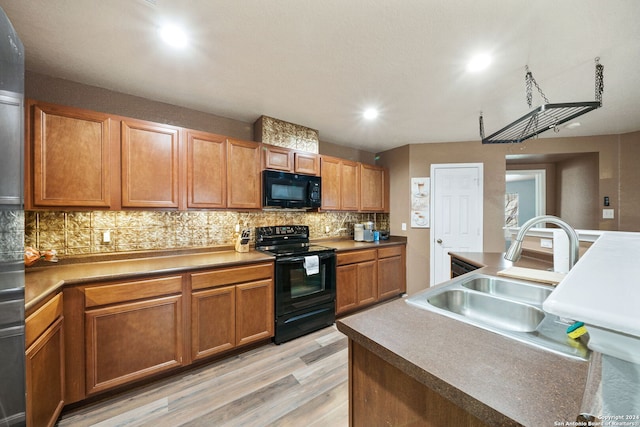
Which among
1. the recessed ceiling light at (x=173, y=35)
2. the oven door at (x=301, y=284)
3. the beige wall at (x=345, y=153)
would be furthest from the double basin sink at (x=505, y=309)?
the beige wall at (x=345, y=153)

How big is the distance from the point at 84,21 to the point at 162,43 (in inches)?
15.0

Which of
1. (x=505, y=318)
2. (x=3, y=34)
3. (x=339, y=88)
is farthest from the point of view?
(x=339, y=88)

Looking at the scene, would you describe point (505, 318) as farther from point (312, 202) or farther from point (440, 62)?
point (312, 202)

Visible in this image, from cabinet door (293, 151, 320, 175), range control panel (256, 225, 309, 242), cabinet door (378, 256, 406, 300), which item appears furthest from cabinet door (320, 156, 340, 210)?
cabinet door (378, 256, 406, 300)

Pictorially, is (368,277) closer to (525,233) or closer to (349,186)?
(349,186)

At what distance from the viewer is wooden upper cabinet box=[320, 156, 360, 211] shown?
3.24 meters

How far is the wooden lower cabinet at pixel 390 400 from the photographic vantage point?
2.16 ft

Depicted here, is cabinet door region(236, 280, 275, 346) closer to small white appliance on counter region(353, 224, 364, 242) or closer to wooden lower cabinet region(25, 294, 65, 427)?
wooden lower cabinet region(25, 294, 65, 427)

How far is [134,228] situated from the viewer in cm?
221

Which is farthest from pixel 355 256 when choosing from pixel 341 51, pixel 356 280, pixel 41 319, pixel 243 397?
pixel 41 319

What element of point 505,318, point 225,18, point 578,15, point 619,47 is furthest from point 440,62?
point 505,318

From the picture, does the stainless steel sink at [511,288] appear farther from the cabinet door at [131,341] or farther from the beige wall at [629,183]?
the beige wall at [629,183]

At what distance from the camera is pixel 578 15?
129 centimetres

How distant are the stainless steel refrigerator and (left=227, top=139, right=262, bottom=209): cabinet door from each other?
5.08 feet
